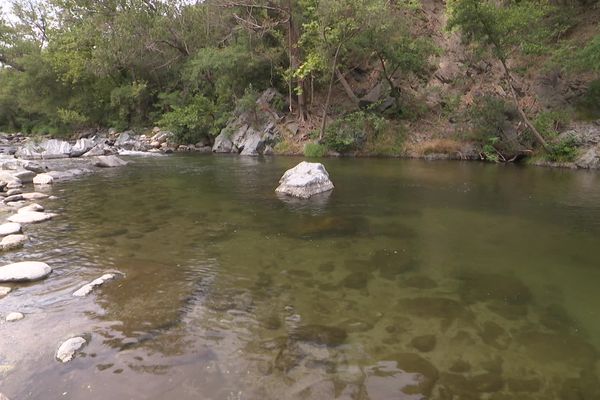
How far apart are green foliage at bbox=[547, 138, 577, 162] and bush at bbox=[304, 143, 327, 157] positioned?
11648 mm

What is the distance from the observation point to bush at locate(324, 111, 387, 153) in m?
25.2

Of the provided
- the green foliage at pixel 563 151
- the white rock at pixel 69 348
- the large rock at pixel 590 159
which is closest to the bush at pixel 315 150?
the green foliage at pixel 563 151

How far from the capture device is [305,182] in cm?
1298

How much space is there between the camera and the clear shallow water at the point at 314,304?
12.9ft

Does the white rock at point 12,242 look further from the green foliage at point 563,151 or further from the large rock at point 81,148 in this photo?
the green foliage at point 563,151

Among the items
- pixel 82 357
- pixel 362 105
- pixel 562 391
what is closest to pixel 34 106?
pixel 362 105

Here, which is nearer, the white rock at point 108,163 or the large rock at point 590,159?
the large rock at point 590,159

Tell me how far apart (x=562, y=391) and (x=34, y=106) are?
4662cm

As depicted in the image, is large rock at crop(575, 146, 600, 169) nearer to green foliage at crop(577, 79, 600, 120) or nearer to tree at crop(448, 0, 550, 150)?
tree at crop(448, 0, 550, 150)

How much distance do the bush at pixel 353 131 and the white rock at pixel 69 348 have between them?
21.6m

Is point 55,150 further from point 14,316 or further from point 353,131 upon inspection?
point 14,316

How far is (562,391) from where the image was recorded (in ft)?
12.5

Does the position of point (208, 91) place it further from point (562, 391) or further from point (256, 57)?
point (562, 391)

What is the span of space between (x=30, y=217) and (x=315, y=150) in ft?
56.9
